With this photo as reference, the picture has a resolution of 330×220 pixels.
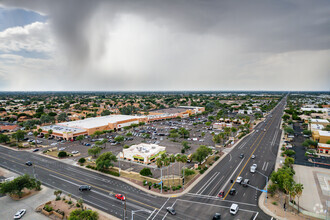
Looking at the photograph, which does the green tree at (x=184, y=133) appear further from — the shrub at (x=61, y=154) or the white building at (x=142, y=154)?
the shrub at (x=61, y=154)

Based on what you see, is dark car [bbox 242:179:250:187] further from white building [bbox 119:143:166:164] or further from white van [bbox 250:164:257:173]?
white building [bbox 119:143:166:164]

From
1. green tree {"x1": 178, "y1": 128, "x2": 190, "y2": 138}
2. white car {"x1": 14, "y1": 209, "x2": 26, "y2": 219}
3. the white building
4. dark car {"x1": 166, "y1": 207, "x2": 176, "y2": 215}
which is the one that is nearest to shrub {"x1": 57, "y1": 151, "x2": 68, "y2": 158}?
the white building

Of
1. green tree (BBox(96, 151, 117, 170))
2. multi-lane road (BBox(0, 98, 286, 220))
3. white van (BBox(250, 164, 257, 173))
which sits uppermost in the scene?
green tree (BBox(96, 151, 117, 170))

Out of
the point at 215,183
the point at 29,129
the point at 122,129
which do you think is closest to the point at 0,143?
the point at 29,129

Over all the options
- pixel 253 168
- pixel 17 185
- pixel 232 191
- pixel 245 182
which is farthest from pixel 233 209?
pixel 17 185

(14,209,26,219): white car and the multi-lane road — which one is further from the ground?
(14,209,26,219): white car

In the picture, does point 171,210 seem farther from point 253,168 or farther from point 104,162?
point 253,168

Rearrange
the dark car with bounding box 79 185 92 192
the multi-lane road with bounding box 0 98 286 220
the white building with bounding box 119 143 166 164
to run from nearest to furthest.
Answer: the multi-lane road with bounding box 0 98 286 220
the dark car with bounding box 79 185 92 192
the white building with bounding box 119 143 166 164
